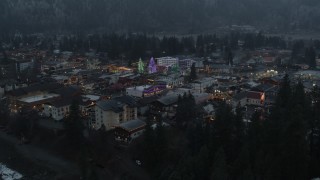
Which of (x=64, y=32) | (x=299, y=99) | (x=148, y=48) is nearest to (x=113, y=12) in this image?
(x=64, y=32)

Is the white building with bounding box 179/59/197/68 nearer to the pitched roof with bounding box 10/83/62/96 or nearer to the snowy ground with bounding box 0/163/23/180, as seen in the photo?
the pitched roof with bounding box 10/83/62/96

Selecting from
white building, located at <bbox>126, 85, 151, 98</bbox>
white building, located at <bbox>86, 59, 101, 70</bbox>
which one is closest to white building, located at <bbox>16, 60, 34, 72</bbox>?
white building, located at <bbox>86, 59, 101, 70</bbox>

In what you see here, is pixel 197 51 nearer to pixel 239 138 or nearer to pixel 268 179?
pixel 239 138

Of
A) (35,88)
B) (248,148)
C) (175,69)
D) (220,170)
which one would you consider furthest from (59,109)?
(175,69)

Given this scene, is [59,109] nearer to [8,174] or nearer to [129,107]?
[129,107]

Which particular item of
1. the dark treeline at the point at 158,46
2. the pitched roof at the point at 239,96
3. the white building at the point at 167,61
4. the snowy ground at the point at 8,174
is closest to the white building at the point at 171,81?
the pitched roof at the point at 239,96

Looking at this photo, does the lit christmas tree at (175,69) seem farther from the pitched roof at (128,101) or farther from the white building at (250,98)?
the pitched roof at (128,101)
